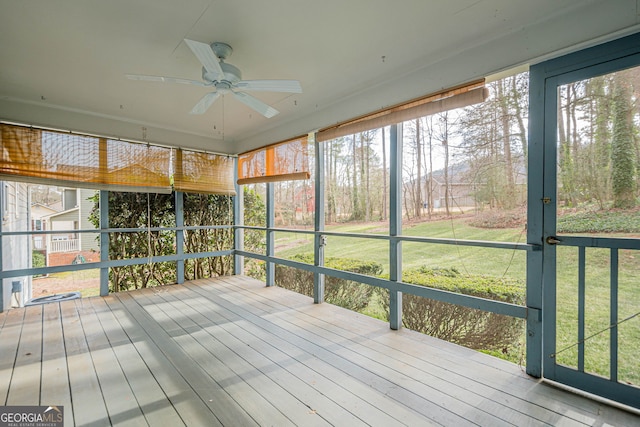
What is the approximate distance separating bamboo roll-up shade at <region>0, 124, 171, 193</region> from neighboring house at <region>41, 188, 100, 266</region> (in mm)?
532

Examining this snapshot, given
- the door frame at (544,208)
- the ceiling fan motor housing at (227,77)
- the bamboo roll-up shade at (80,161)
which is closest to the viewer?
the door frame at (544,208)

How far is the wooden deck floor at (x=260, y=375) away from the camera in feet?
5.81

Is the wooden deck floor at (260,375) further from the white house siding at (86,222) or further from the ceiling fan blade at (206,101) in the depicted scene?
the ceiling fan blade at (206,101)

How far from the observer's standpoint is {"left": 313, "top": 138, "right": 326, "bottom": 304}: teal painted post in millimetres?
3891

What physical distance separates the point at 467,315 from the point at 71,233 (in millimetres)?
5224

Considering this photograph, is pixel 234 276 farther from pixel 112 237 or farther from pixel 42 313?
pixel 42 313

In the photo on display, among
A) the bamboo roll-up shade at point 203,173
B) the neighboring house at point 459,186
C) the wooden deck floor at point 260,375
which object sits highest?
the bamboo roll-up shade at point 203,173

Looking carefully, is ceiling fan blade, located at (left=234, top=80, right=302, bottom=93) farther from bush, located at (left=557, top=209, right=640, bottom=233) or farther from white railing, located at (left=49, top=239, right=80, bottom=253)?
white railing, located at (left=49, top=239, right=80, bottom=253)

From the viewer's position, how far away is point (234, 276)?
5.54m

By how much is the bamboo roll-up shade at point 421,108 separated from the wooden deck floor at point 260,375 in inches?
83.1

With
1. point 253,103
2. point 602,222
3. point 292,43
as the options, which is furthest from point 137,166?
point 602,222

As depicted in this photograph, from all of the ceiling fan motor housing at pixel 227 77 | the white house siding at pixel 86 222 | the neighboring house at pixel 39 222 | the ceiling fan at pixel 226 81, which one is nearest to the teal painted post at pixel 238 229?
the white house siding at pixel 86 222

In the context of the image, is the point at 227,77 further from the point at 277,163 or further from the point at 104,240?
the point at 104,240

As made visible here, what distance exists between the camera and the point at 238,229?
5.57 meters
